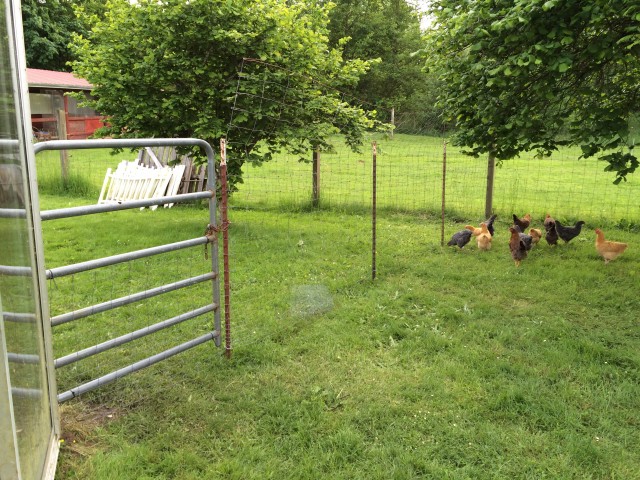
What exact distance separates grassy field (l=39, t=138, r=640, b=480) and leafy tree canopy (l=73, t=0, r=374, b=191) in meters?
1.59

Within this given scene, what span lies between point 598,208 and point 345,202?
4.82 m

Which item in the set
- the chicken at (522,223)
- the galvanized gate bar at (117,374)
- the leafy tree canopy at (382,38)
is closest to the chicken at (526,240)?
the chicken at (522,223)

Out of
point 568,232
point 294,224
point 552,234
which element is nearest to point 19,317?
point 294,224

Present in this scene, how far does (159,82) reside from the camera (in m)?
7.18

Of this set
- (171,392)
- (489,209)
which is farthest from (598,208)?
(171,392)

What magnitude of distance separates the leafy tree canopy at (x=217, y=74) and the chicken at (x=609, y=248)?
3.45 m

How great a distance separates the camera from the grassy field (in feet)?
9.64

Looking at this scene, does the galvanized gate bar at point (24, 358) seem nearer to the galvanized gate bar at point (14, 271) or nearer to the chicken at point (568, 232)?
A: the galvanized gate bar at point (14, 271)

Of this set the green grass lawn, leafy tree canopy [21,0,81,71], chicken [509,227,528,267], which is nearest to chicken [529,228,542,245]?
the green grass lawn

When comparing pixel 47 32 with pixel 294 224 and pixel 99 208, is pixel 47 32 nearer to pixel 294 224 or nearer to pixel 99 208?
pixel 294 224

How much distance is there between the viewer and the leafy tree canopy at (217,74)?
6965mm

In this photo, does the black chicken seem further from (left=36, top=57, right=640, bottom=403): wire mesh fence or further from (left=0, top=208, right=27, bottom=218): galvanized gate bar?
(left=0, top=208, right=27, bottom=218): galvanized gate bar

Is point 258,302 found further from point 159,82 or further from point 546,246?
point 546,246

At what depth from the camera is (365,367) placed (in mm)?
3961
